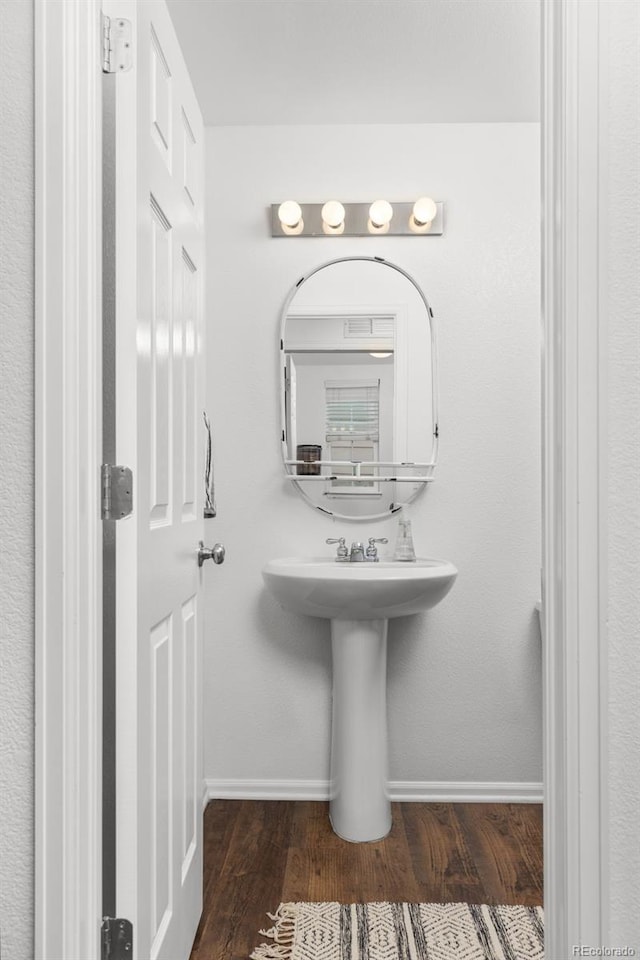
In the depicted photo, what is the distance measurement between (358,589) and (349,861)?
0.82 metres

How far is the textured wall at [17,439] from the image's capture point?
1.06 meters

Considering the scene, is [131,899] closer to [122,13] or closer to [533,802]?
[122,13]

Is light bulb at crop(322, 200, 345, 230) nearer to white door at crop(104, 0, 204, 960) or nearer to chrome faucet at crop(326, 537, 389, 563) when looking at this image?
white door at crop(104, 0, 204, 960)

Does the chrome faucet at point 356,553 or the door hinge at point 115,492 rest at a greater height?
the door hinge at point 115,492

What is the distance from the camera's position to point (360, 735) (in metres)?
2.38

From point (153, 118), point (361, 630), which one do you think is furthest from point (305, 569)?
point (153, 118)

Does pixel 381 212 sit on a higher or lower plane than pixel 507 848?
higher

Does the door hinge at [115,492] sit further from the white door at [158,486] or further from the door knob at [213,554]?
the door knob at [213,554]

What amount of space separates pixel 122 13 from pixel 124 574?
921 millimetres

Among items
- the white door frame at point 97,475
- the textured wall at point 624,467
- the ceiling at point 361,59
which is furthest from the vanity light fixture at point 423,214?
the textured wall at point 624,467

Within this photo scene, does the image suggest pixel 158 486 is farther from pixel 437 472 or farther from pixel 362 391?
pixel 437 472

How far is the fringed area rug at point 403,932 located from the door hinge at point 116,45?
188 cm

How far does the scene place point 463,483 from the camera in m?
2.67

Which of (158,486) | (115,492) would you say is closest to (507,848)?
(158,486)
